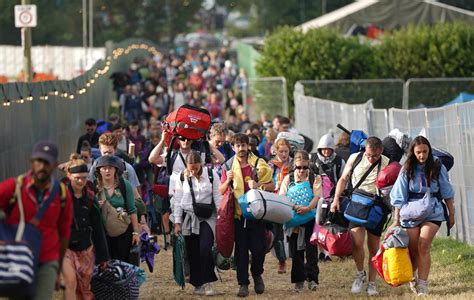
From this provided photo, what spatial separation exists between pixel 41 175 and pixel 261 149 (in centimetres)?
1165

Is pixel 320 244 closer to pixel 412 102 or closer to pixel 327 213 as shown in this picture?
pixel 327 213

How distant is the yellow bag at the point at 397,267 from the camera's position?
551 inches

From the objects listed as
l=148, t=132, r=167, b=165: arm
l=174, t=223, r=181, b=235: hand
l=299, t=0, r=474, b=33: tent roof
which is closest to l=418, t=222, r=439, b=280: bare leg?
l=174, t=223, r=181, b=235: hand

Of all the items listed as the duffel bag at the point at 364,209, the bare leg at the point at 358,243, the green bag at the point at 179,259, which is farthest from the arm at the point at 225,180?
the bare leg at the point at 358,243

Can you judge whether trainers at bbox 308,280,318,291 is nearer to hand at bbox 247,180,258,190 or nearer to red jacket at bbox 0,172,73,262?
hand at bbox 247,180,258,190

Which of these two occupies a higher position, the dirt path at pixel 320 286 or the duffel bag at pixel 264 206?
the duffel bag at pixel 264 206

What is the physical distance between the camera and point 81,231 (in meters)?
12.1

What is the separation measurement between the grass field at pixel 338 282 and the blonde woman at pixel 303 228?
183 mm

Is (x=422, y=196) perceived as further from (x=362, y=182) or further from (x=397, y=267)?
(x=362, y=182)

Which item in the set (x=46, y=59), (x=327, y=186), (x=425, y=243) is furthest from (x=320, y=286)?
(x=46, y=59)

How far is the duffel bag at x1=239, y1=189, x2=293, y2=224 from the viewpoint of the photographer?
1455cm

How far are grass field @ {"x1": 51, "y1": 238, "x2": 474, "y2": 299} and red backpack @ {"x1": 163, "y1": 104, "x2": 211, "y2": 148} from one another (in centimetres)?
172

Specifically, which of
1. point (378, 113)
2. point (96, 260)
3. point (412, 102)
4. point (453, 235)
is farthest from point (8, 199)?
point (412, 102)

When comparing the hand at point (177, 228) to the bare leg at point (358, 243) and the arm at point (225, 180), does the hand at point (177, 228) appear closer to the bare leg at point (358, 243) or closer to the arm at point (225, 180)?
the arm at point (225, 180)
